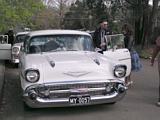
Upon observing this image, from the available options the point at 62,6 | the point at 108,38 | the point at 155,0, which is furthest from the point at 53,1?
the point at 108,38

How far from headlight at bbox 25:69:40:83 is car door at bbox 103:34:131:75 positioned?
8.71 feet

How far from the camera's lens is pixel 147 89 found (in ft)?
36.5

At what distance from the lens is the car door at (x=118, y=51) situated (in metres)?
10.7

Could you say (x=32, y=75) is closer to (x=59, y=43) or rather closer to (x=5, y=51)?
(x=59, y=43)

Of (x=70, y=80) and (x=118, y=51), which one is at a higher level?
(x=118, y=51)

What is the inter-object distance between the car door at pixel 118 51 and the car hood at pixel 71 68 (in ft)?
5.30

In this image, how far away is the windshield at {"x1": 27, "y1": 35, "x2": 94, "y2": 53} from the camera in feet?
31.8

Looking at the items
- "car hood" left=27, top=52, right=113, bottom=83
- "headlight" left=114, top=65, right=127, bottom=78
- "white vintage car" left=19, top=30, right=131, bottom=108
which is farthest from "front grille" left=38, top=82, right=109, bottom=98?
"headlight" left=114, top=65, right=127, bottom=78

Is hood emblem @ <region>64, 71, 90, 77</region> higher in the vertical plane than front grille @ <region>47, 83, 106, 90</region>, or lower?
higher

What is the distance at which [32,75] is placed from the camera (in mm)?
7973

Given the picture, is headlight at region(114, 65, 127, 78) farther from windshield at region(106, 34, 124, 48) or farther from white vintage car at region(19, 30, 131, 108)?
windshield at region(106, 34, 124, 48)

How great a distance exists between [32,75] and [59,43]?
201 centimetres

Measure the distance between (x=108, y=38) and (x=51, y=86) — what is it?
4.30 meters

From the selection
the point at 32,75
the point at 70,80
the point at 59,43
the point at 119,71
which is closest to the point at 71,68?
the point at 70,80
